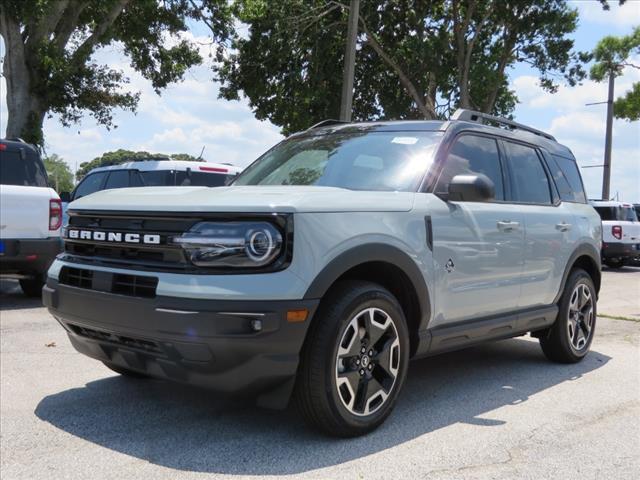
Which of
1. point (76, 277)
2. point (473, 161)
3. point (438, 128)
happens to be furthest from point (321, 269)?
point (473, 161)

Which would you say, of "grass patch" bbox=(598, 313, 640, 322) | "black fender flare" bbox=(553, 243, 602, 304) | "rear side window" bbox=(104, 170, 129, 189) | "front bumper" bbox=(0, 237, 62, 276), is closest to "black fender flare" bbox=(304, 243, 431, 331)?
"black fender flare" bbox=(553, 243, 602, 304)

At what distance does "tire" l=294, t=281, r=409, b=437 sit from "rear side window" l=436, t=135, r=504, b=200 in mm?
984

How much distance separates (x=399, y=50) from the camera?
68.4 ft

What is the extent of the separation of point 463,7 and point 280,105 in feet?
21.1

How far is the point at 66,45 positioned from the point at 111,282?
15.3m

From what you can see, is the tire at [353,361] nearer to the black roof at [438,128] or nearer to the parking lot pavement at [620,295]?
the black roof at [438,128]

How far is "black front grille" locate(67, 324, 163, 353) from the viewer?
10.7 ft

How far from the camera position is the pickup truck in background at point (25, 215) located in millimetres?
7617

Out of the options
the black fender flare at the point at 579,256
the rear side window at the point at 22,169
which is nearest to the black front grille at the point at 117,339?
the black fender flare at the point at 579,256

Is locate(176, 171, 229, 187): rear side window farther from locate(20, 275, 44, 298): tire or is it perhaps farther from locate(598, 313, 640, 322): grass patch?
locate(598, 313, 640, 322): grass patch

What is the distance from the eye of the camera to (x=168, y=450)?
3.35 m

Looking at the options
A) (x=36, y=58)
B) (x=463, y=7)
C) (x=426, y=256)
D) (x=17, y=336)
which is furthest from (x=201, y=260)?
(x=463, y=7)

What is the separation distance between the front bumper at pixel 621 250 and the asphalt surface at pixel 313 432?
44.3 ft

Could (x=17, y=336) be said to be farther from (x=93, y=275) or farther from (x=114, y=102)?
(x=114, y=102)
